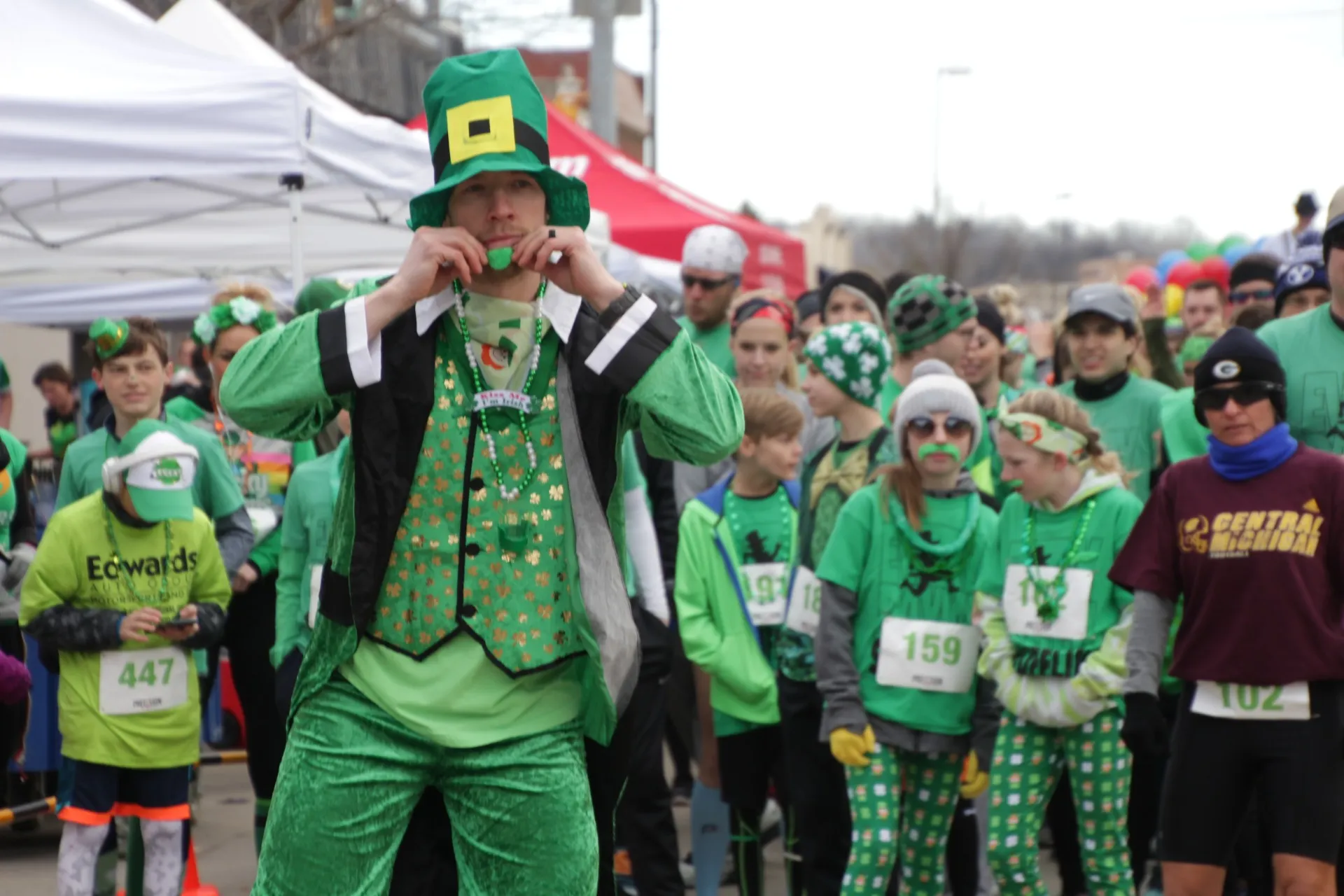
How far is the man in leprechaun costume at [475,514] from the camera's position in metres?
3.23

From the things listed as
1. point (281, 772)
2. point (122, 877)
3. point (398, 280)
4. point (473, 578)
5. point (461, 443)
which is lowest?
point (122, 877)

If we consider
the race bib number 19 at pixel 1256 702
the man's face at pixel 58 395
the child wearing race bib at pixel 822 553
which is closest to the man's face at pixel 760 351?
the child wearing race bib at pixel 822 553

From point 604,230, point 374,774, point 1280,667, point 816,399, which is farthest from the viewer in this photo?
point 604,230

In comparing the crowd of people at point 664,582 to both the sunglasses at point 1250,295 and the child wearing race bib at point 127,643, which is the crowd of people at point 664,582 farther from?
the sunglasses at point 1250,295

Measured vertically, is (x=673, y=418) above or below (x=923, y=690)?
above

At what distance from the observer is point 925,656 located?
18.5ft

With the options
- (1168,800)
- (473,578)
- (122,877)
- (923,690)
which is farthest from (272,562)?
(473,578)

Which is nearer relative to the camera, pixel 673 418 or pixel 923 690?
pixel 673 418

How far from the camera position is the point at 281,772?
335 centimetres

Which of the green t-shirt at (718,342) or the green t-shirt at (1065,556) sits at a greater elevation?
the green t-shirt at (718,342)

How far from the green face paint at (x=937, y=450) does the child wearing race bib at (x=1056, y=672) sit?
0.23 m

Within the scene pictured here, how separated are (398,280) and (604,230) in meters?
8.76

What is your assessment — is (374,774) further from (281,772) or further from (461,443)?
(461,443)

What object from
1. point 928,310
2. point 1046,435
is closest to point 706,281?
point 928,310
